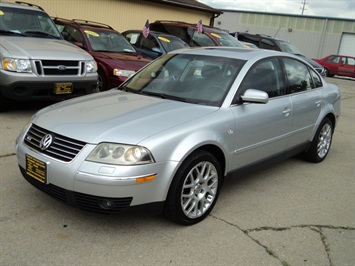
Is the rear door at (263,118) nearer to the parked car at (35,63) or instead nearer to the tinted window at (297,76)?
the tinted window at (297,76)

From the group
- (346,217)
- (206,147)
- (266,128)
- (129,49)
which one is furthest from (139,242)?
(129,49)

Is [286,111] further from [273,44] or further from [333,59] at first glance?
[333,59]

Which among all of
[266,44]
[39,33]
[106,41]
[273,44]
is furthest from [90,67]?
[266,44]

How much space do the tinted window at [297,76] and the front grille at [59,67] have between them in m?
Answer: 3.51

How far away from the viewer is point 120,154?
2914 millimetres

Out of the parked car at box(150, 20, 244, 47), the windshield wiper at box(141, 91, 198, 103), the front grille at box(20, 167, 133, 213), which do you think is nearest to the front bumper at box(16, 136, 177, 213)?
the front grille at box(20, 167, 133, 213)

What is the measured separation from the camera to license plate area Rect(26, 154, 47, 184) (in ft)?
10.0

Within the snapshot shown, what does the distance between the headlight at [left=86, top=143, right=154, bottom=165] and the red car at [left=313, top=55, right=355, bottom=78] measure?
22110 mm

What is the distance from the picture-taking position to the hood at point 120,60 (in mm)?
7691

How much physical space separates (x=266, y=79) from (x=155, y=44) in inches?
252

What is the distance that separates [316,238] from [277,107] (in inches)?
58.4

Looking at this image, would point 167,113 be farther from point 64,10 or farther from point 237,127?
point 64,10

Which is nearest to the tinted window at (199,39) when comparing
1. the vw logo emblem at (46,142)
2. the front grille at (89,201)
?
the vw logo emblem at (46,142)

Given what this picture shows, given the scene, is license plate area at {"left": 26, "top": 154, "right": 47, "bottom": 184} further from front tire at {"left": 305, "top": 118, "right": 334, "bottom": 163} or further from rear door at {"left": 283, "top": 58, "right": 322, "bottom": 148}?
front tire at {"left": 305, "top": 118, "right": 334, "bottom": 163}
